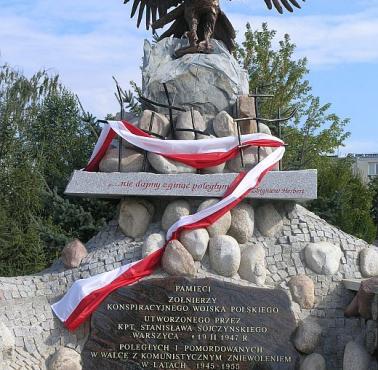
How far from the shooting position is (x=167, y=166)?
777cm

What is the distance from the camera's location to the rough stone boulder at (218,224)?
755 cm

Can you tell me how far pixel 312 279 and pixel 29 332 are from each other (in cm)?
277

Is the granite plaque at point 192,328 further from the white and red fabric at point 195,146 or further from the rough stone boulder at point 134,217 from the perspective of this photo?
the white and red fabric at point 195,146

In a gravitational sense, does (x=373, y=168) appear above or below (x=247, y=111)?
above

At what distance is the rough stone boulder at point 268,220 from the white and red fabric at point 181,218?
387 mm

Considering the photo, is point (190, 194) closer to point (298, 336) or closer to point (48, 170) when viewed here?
point (298, 336)

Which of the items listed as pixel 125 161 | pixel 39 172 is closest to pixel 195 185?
pixel 125 161

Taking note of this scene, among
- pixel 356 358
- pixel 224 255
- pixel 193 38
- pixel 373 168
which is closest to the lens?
pixel 356 358

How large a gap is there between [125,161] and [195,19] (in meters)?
2.04

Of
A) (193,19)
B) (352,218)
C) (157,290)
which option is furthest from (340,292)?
(352,218)

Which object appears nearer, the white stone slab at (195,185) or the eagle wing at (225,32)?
the white stone slab at (195,185)

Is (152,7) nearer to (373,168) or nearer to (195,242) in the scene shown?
(195,242)

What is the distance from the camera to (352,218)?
52.3ft

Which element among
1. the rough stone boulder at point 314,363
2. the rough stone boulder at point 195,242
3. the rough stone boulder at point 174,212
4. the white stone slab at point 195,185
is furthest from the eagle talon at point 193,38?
the rough stone boulder at point 314,363
